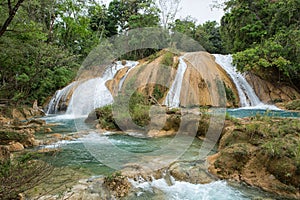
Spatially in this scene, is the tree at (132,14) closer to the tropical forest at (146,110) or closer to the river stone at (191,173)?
the tropical forest at (146,110)

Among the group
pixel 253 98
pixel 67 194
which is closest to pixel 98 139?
pixel 67 194

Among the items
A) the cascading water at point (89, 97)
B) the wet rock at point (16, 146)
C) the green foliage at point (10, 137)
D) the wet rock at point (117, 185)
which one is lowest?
the wet rock at point (117, 185)

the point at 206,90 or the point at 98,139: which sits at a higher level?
the point at 206,90

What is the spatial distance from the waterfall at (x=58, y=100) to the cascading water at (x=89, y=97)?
1.93 ft

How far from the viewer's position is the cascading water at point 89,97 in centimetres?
1448

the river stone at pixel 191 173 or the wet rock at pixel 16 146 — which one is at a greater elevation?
the wet rock at pixel 16 146

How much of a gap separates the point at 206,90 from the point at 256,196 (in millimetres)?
10719

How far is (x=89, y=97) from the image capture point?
14984mm

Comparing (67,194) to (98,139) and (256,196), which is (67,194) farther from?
(98,139)

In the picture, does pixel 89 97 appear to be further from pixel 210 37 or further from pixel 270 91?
pixel 210 37

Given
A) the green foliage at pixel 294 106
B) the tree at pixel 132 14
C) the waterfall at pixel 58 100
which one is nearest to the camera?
the green foliage at pixel 294 106

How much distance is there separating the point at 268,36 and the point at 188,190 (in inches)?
612

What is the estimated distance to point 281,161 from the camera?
4078 millimetres

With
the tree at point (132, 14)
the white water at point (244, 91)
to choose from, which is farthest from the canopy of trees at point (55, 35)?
the white water at point (244, 91)
